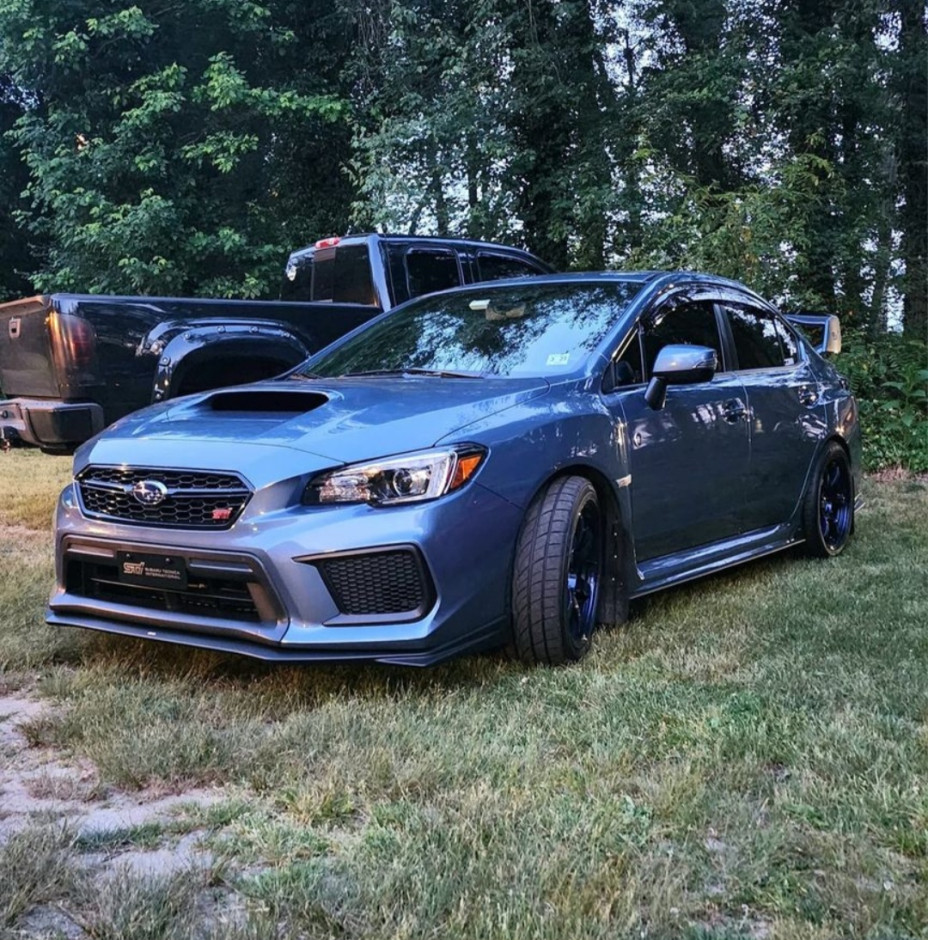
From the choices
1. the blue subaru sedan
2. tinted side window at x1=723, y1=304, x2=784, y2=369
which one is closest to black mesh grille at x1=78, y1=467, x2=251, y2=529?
the blue subaru sedan

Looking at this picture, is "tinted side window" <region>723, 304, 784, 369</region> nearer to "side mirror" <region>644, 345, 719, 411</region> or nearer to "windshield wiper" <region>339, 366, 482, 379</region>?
"side mirror" <region>644, 345, 719, 411</region>

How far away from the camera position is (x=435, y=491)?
3000mm

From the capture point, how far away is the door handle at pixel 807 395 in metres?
5.22

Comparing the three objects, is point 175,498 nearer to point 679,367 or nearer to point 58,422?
point 679,367

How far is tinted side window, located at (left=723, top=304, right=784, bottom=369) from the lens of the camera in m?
4.93

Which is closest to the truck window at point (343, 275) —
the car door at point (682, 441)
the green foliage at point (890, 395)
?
the car door at point (682, 441)

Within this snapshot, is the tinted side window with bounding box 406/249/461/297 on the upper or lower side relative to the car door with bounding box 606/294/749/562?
upper

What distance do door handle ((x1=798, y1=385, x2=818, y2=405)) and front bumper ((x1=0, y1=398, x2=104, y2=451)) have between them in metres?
3.97

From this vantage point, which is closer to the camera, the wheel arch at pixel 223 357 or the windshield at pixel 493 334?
the windshield at pixel 493 334

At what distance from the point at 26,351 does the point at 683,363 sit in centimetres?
414

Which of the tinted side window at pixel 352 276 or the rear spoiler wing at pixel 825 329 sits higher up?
the tinted side window at pixel 352 276

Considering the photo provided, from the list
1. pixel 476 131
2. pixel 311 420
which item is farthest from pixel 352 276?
pixel 476 131

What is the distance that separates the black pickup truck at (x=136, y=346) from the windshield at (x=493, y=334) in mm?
1618

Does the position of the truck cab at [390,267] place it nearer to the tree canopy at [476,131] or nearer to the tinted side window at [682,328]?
the tinted side window at [682,328]
